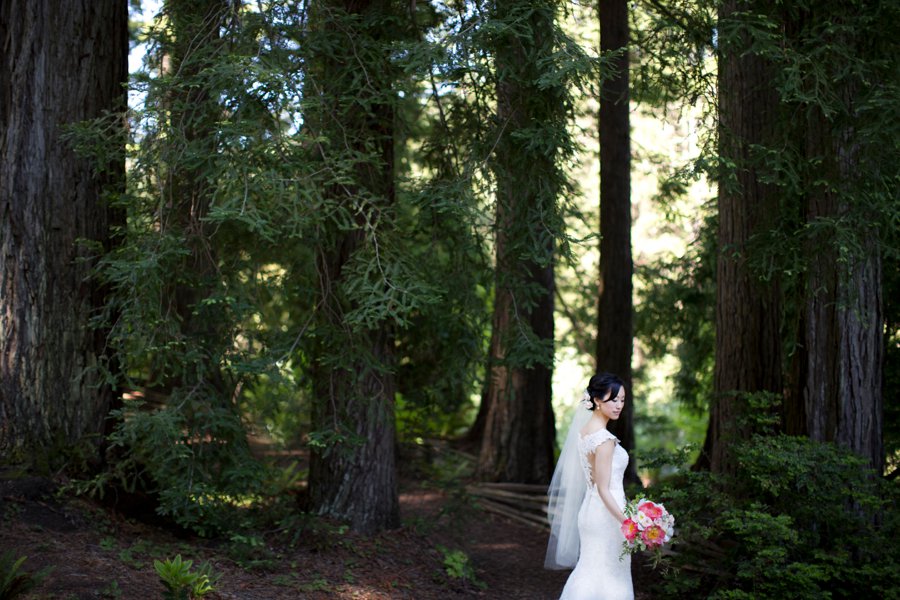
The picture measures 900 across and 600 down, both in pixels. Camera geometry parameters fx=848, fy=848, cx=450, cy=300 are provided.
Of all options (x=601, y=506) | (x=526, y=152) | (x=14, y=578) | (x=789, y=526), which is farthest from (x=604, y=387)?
(x=14, y=578)

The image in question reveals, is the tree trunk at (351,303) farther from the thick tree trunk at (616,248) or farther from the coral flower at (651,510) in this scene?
the thick tree trunk at (616,248)

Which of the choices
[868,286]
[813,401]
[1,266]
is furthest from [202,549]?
[868,286]

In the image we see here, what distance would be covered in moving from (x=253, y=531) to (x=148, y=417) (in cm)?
176

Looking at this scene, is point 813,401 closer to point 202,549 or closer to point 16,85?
point 202,549

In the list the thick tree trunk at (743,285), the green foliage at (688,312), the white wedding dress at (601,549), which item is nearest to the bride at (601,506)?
the white wedding dress at (601,549)

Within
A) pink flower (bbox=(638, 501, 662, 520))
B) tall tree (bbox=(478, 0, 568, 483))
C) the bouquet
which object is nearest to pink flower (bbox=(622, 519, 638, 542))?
the bouquet

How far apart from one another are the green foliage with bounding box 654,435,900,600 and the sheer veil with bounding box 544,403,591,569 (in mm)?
955

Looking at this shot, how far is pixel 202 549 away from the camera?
7.59 meters

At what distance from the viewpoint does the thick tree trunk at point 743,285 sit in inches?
346

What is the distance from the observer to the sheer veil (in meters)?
6.21

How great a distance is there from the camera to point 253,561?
737cm

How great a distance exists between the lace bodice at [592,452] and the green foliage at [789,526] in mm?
1281

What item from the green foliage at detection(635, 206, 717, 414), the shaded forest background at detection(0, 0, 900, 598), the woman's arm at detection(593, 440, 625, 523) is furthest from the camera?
the green foliage at detection(635, 206, 717, 414)

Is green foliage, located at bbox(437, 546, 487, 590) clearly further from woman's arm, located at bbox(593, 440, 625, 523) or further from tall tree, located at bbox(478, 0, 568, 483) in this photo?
woman's arm, located at bbox(593, 440, 625, 523)
